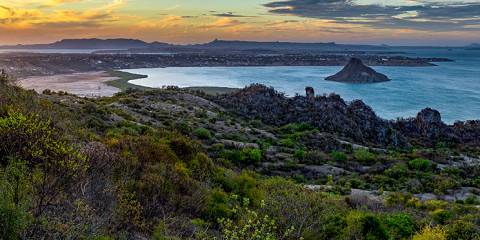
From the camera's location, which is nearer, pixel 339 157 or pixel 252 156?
pixel 252 156

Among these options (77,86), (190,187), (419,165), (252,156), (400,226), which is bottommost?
(419,165)

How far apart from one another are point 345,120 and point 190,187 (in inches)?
1524

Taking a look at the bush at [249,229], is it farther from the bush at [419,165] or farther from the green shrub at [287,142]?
the green shrub at [287,142]

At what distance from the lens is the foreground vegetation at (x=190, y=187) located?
938 cm

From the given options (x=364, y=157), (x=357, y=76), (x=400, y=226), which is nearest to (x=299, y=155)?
(x=364, y=157)

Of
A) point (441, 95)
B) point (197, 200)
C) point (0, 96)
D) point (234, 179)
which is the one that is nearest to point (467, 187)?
point (234, 179)

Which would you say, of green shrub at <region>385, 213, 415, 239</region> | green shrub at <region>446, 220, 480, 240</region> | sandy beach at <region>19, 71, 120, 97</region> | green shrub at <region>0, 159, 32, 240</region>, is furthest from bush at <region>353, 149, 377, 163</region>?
sandy beach at <region>19, 71, 120, 97</region>

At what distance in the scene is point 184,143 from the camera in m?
21.8

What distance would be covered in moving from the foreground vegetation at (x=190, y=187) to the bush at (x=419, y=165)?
0.07 metres

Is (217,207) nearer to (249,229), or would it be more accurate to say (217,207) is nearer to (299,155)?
(249,229)

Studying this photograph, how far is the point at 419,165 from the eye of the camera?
112 feet

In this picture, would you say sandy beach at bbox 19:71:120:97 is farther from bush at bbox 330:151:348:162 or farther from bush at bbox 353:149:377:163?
bush at bbox 353:149:377:163

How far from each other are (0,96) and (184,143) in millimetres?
8302

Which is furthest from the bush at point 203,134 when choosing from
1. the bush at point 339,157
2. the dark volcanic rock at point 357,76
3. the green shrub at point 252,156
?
the dark volcanic rock at point 357,76
